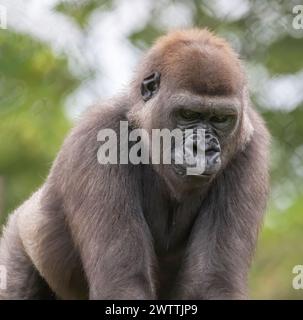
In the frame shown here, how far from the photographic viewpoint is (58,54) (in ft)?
42.6

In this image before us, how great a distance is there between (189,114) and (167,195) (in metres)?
0.76

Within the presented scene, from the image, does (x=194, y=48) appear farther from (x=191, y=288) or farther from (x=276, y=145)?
(x=276, y=145)

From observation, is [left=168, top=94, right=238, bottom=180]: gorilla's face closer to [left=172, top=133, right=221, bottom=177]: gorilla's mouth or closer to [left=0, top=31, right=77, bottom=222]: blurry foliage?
[left=172, top=133, right=221, bottom=177]: gorilla's mouth

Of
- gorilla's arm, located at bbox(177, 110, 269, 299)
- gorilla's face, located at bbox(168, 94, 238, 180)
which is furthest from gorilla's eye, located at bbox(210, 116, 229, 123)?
gorilla's arm, located at bbox(177, 110, 269, 299)

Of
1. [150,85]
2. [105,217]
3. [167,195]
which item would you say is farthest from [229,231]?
[150,85]

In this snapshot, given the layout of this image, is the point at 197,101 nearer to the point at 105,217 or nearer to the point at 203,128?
the point at 203,128

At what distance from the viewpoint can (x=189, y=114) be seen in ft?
21.8

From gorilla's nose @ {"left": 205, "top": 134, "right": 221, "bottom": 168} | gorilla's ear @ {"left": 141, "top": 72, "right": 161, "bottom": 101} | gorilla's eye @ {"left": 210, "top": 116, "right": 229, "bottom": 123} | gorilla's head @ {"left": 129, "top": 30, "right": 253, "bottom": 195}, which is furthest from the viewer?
gorilla's ear @ {"left": 141, "top": 72, "right": 161, "bottom": 101}

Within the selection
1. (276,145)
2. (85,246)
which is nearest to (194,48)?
(85,246)

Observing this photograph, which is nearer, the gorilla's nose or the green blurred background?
the gorilla's nose

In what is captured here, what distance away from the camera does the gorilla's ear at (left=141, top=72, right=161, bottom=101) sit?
22.5 ft

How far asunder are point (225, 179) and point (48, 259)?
1506mm

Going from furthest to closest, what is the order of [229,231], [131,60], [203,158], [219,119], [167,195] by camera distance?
[131,60], [167,195], [229,231], [219,119], [203,158]

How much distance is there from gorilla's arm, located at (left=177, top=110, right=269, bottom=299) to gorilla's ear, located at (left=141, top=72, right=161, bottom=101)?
77 cm
